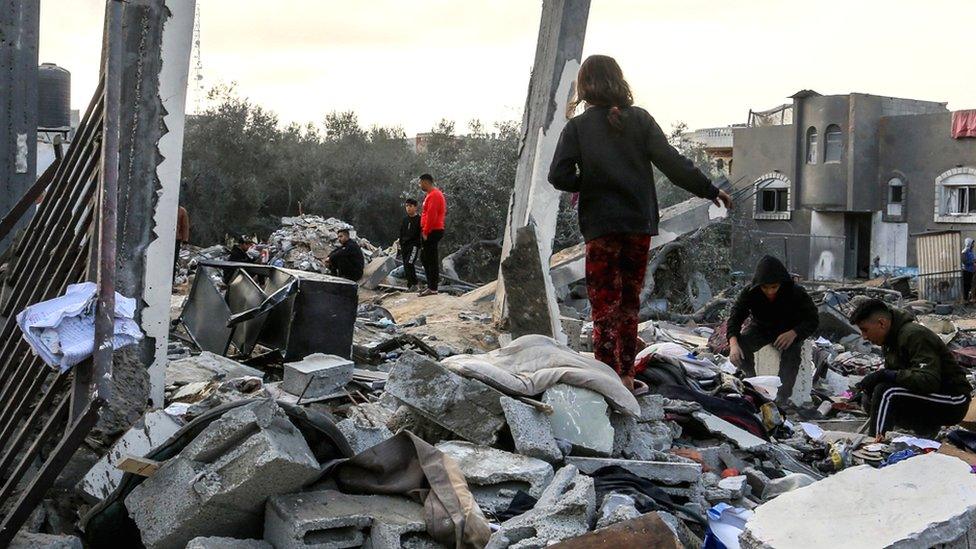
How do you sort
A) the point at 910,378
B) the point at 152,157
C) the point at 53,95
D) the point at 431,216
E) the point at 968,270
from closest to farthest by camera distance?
1. the point at 152,157
2. the point at 910,378
3. the point at 53,95
4. the point at 431,216
5. the point at 968,270

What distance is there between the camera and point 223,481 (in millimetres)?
3631

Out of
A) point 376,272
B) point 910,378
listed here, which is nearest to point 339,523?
point 910,378

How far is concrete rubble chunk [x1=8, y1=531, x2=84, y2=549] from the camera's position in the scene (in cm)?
360

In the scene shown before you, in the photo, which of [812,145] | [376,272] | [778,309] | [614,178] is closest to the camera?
[614,178]

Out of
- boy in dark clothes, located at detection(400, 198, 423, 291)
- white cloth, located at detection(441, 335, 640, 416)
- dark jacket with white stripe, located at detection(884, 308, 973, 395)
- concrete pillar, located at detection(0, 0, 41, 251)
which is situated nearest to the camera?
white cloth, located at detection(441, 335, 640, 416)

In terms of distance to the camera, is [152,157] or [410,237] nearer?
[152,157]

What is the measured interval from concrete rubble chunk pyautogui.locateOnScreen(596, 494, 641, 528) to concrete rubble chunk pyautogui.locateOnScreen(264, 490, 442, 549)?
64 centimetres

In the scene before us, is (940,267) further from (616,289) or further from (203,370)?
(203,370)

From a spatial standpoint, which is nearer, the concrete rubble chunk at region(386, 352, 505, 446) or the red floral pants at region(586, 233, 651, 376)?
the concrete rubble chunk at region(386, 352, 505, 446)

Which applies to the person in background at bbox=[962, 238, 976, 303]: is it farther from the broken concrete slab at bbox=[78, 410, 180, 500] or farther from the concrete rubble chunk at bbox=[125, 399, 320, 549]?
the concrete rubble chunk at bbox=[125, 399, 320, 549]

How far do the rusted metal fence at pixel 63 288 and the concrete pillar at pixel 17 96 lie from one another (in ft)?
10.4

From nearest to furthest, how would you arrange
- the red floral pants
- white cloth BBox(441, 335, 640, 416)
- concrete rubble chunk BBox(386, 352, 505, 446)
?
concrete rubble chunk BBox(386, 352, 505, 446) < white cloth BBox(441, 335, 640, 416) < the red floral pants

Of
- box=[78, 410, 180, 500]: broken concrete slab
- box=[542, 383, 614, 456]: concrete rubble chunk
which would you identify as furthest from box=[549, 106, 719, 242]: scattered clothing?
box=[78, 410, 180, 500]: broken concrete slab

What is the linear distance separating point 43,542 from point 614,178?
121 inches
